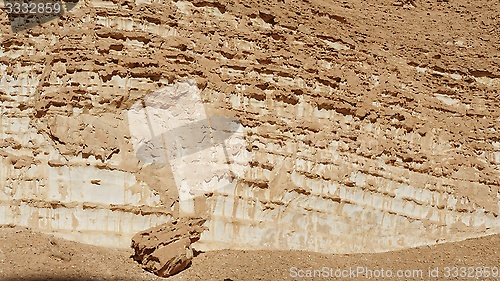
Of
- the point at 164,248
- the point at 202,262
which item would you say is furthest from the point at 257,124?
the point at 164,248

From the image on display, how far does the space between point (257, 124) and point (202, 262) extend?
2.43 meters

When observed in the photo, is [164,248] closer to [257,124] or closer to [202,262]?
[202,262]

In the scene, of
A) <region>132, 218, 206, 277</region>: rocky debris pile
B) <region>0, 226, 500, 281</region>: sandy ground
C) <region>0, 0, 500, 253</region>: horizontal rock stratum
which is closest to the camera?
<region>0, 226, 500, 281</region>: sandy ground

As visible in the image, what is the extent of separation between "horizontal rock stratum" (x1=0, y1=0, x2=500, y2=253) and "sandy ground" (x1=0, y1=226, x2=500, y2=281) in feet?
0.99

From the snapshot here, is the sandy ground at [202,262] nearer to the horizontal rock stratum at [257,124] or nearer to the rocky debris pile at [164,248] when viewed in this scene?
the rocky debris pile at [164,248]

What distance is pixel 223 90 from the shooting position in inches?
358

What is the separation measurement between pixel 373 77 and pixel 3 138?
6408 mm

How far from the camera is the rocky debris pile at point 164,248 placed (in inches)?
298

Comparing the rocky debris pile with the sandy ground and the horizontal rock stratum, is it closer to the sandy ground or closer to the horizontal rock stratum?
the sandy ground

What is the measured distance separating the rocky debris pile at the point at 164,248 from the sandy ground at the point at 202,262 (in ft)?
0.38

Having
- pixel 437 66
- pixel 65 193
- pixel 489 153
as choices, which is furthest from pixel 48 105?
pixel 489 153

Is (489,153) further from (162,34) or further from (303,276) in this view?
(162,34)

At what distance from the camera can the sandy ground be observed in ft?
23.3

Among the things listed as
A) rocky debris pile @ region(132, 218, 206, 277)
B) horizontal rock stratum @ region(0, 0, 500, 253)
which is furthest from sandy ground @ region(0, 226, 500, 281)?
horizontal rock stratum @ region(0, 0, 500, 253)
